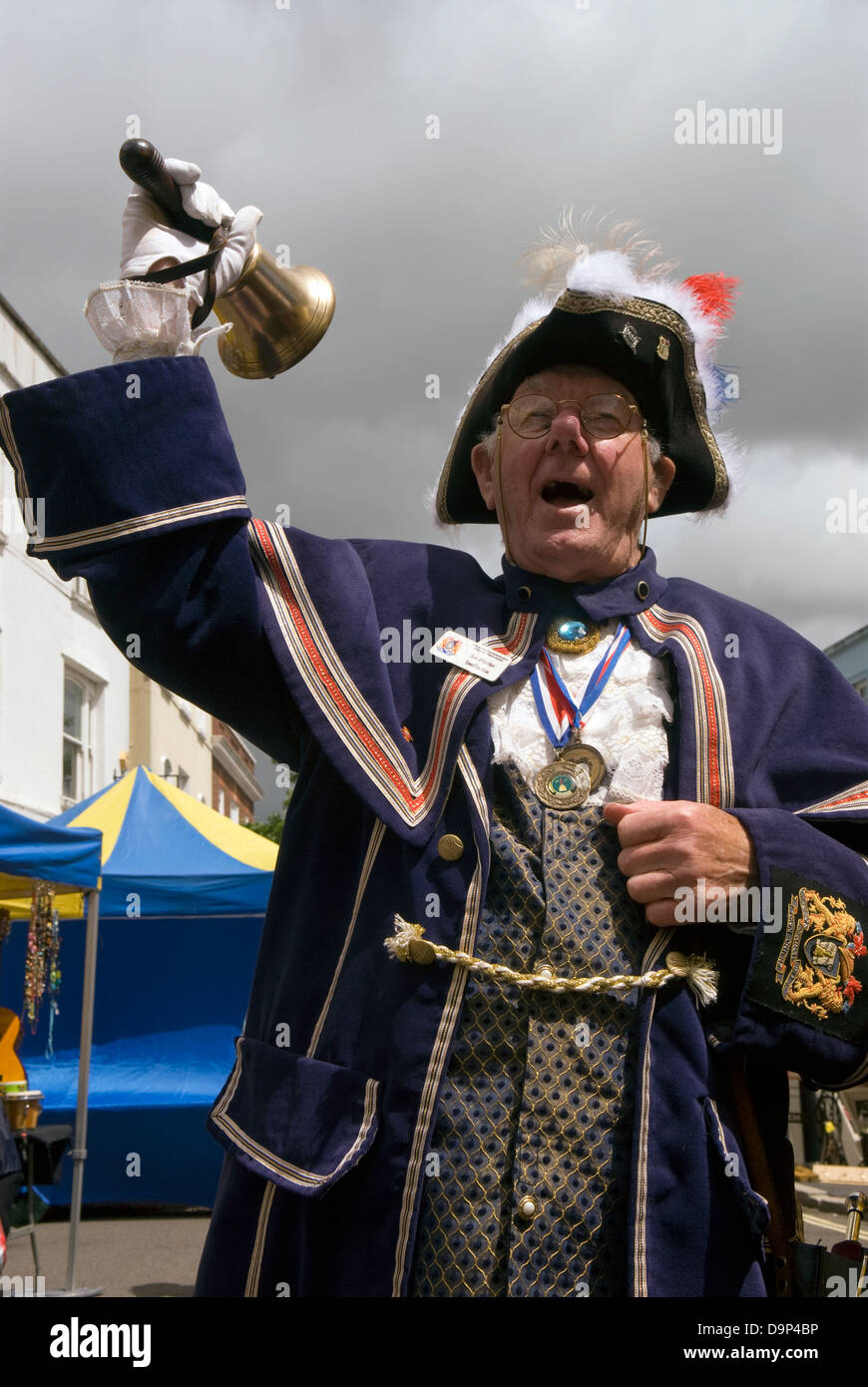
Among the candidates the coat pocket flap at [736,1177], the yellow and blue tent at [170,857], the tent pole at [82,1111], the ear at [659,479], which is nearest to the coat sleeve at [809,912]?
the coat pocket flap at [736,1177]

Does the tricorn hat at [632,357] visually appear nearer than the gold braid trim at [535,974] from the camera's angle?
No

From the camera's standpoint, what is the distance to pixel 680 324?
97.9 inches

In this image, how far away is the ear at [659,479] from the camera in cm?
255

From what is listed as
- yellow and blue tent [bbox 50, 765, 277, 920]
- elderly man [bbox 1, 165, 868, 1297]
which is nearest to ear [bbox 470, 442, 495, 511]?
elderly man [bbox 1, 165, 868, 1297]

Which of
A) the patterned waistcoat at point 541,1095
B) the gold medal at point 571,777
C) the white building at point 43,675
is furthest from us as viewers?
the white building at point 43,675

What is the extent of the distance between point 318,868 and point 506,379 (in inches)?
40.0

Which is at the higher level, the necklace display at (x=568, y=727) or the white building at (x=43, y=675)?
the white building at (x=43, y=675)

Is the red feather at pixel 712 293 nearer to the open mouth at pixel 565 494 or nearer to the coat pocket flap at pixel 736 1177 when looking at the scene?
the open mouth at pixel 565 494

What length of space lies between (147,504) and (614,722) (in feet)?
2.77

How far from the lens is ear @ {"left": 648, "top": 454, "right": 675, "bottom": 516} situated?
2.55 m

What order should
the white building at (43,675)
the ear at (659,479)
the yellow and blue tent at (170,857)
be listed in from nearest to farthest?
1. the ear at (659,479)
2. the yellow and blue tent at (170,857)
3. the white building at (43,675)

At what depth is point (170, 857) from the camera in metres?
8.59

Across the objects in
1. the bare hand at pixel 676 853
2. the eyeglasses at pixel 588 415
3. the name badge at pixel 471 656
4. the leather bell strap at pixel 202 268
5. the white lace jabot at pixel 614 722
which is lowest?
the bare hand at pixel 676 853
